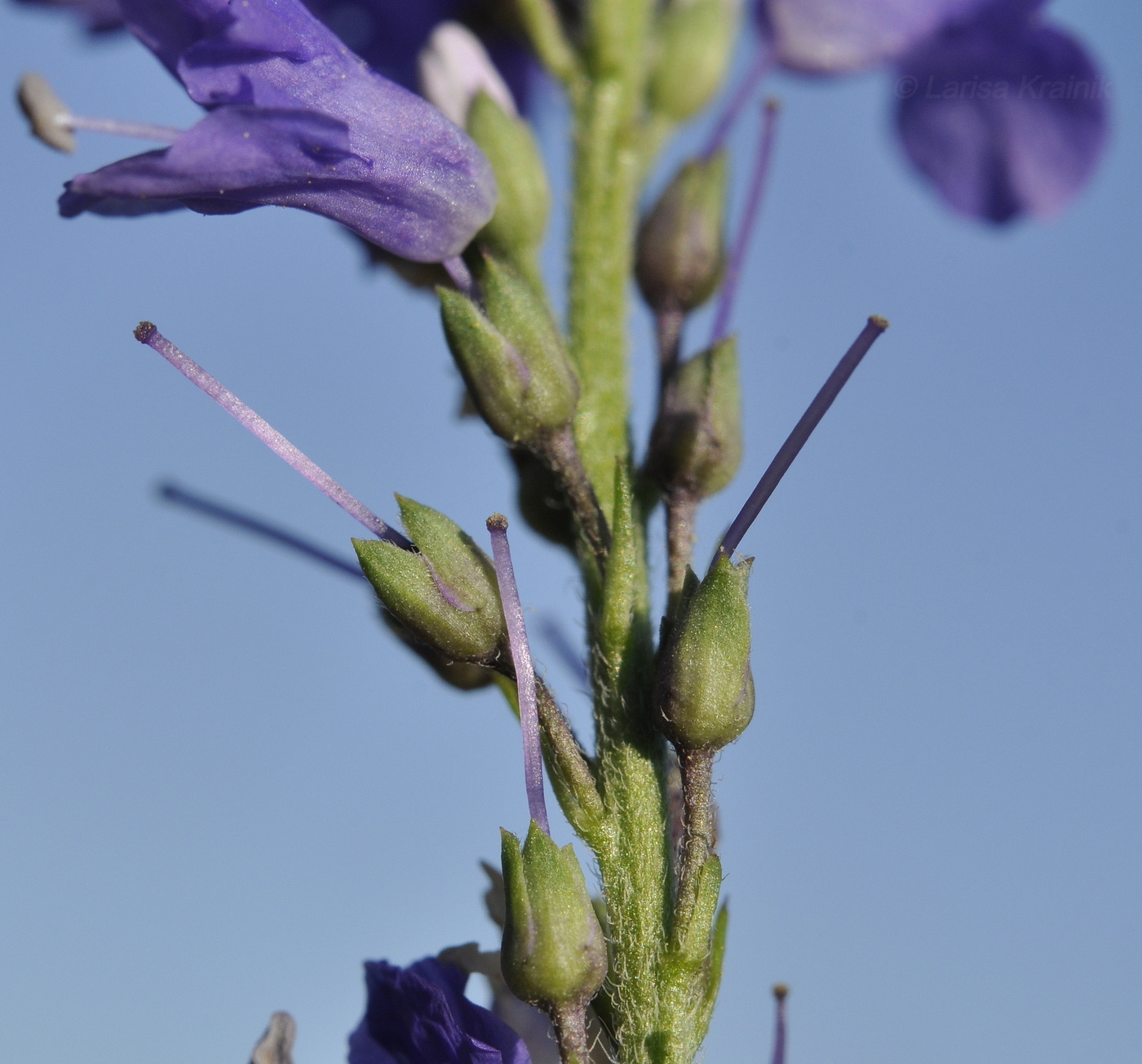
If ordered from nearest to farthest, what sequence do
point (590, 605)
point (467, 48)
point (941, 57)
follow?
point (590, 605), point (467, 48), point (941, 57)

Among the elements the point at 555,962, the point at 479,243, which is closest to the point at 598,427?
the point at 479,243

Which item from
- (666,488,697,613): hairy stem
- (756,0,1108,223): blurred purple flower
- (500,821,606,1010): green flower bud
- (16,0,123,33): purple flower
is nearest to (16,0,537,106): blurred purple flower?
(16,0,123,33): purple flower

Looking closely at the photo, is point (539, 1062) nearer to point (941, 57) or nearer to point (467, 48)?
point (467, 48)

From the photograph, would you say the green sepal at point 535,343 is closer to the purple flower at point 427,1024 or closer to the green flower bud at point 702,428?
the green flower bud at point 702,428

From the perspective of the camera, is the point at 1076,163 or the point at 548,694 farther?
the point at 1076,163

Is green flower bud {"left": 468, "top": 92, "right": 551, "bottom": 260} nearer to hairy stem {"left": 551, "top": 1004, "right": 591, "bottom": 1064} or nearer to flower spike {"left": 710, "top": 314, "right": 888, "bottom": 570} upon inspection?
flower spike {"left": 710, "top": 314, "right": 888, "bottom": 570}

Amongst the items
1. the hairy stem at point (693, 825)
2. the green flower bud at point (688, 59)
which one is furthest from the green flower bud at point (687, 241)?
the hairy stem at point (693, 825)
